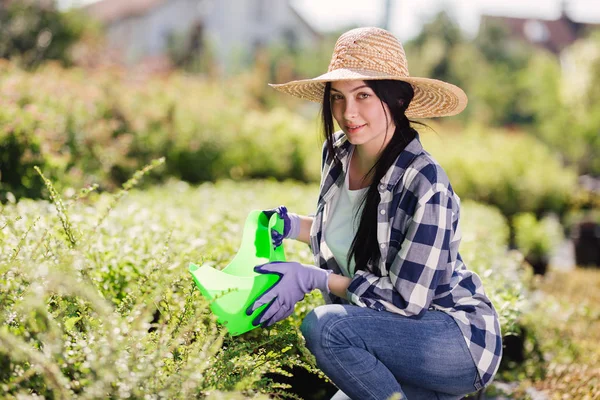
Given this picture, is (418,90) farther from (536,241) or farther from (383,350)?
(536,241)

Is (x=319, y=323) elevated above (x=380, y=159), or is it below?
below

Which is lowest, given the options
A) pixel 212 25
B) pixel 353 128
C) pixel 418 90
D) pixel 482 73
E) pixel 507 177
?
pixel 507 177

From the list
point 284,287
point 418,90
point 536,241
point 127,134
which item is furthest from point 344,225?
point 536,241

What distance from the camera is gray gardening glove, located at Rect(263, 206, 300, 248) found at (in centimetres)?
257

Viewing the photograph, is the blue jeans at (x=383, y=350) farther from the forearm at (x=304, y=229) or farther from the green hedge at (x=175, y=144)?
the green hedge at (x=175, y=144)

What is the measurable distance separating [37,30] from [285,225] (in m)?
13.7

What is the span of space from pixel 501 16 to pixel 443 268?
4355 cm

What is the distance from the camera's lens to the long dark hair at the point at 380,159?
2.40 m

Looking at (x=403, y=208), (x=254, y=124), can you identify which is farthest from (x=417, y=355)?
(x=254, y=124)

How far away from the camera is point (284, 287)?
2.21m

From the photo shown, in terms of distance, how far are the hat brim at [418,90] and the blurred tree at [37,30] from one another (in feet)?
Result: 33.5

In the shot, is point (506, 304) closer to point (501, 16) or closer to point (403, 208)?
point (403, 208)

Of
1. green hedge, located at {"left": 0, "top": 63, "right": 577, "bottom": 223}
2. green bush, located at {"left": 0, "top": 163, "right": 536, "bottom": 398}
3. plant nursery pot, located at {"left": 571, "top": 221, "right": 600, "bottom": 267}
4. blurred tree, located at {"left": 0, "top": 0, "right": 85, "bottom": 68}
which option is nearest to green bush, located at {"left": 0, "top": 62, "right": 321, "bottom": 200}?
green hedge, located at {"left": 0, "top": 63, "right": 577, "bottom": 223}

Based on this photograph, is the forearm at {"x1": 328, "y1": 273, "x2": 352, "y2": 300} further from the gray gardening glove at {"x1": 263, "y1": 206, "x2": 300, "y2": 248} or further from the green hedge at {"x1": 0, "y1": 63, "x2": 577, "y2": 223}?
the green hedge at {"x1": 0, "y1": 63, "x2": 577, "y2": 223}
